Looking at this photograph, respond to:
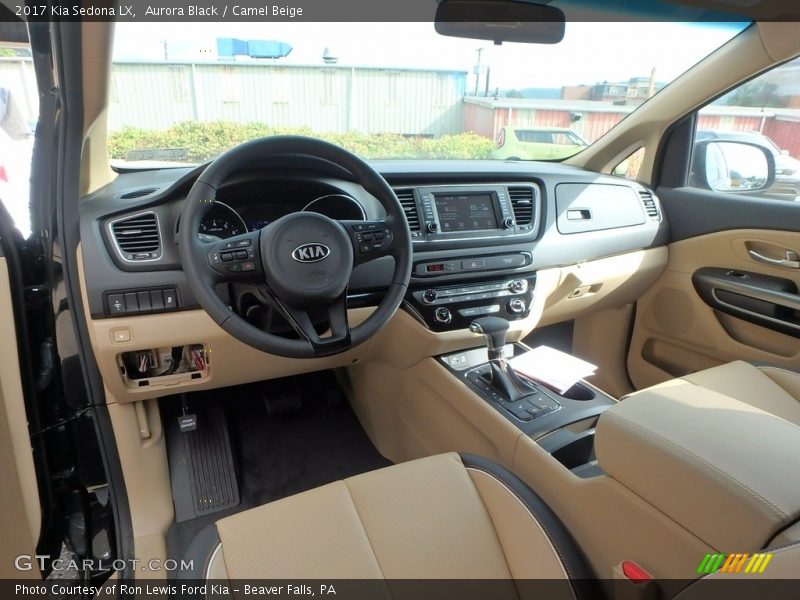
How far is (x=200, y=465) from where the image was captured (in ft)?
6.59

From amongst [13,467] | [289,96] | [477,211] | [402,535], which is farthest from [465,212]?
[13,467]

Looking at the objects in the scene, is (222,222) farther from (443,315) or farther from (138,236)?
(443,315)

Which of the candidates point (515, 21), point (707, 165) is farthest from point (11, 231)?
point (707, 165)

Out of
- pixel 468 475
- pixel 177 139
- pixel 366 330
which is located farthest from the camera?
pixel 177 139

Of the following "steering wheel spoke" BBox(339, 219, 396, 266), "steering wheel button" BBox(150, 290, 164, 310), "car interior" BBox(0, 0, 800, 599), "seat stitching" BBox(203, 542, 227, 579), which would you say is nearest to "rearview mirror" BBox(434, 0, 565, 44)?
"car interior" BBox(0, 0, 800, 599)

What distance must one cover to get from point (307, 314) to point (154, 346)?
530 mm

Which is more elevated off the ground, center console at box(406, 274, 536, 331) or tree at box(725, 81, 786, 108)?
tree at box(725, 81, 786, 108)

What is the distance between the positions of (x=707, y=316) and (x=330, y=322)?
5.59 ft

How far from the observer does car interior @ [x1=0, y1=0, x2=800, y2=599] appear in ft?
3.52

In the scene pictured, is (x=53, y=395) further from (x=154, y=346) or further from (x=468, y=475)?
(x=468, y=475)

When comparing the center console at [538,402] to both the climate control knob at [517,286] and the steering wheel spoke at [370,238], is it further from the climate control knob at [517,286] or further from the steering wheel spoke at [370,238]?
the steering wheel spoke at [370,238]

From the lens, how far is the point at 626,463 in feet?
3.43

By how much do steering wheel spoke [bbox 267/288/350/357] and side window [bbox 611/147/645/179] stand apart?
5.81 feet
